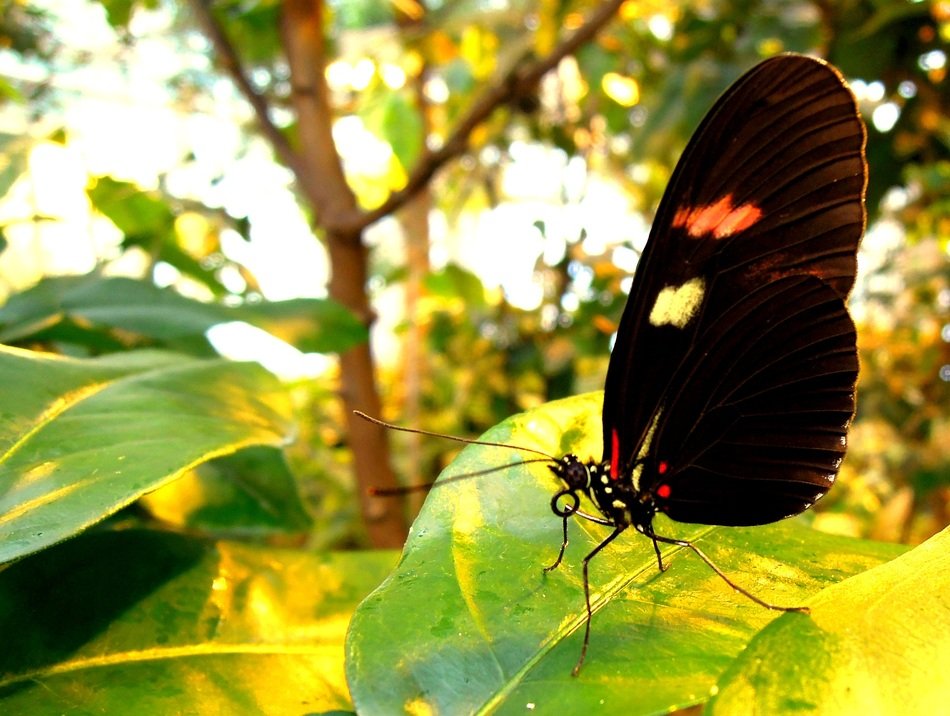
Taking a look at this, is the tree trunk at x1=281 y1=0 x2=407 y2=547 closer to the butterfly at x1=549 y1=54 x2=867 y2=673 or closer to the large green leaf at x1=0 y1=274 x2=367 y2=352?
the large green leaf at x1=0 y1=274 x2=367 y2=352

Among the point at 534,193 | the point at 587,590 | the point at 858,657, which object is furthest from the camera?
the point at 534,193

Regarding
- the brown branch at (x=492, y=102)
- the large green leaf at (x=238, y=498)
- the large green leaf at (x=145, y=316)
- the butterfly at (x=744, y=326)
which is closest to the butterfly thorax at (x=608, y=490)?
the butterfly at (x=744, y=326)

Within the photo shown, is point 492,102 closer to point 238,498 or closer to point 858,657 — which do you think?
point 238,498

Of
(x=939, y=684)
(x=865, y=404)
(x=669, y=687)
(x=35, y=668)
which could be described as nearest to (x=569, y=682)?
(x=669, y=687)

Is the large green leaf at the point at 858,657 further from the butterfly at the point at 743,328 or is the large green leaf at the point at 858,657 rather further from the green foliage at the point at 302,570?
the butterfly at the point at 743,328

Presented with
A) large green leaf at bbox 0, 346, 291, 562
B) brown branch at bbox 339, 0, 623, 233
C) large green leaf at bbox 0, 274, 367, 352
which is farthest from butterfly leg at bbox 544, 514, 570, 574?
brown branch at bbox 339, 0, 623, 233

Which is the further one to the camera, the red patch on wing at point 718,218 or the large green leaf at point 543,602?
the red patch on wing at point 718,218

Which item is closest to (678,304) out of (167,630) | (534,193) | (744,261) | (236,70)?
(744,261)
